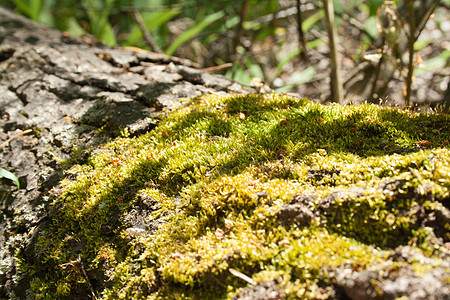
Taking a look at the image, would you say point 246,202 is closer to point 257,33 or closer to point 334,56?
point 334,56

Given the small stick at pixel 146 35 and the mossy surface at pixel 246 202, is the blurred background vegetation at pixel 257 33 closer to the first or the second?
the small stick at pixel 146 35

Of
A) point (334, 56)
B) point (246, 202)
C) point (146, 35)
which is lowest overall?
point (246, 202)

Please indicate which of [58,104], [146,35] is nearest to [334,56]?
[58,104]

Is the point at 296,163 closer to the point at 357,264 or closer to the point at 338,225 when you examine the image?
the point at 338,225

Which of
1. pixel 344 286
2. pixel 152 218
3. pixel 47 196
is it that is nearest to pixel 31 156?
pixel 47 196

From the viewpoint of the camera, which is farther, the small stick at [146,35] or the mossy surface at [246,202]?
the small stick at [146,35]

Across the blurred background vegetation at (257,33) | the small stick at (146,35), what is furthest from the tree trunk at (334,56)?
the small stick at (146,35)

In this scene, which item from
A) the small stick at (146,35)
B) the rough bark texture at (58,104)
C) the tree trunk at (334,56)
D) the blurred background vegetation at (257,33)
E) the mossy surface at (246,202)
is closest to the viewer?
the mossy surface at (246,202)

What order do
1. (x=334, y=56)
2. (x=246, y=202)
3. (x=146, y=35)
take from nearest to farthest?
(x=246, y=202)
(x=334, y=56)
(x=146, y=35)
